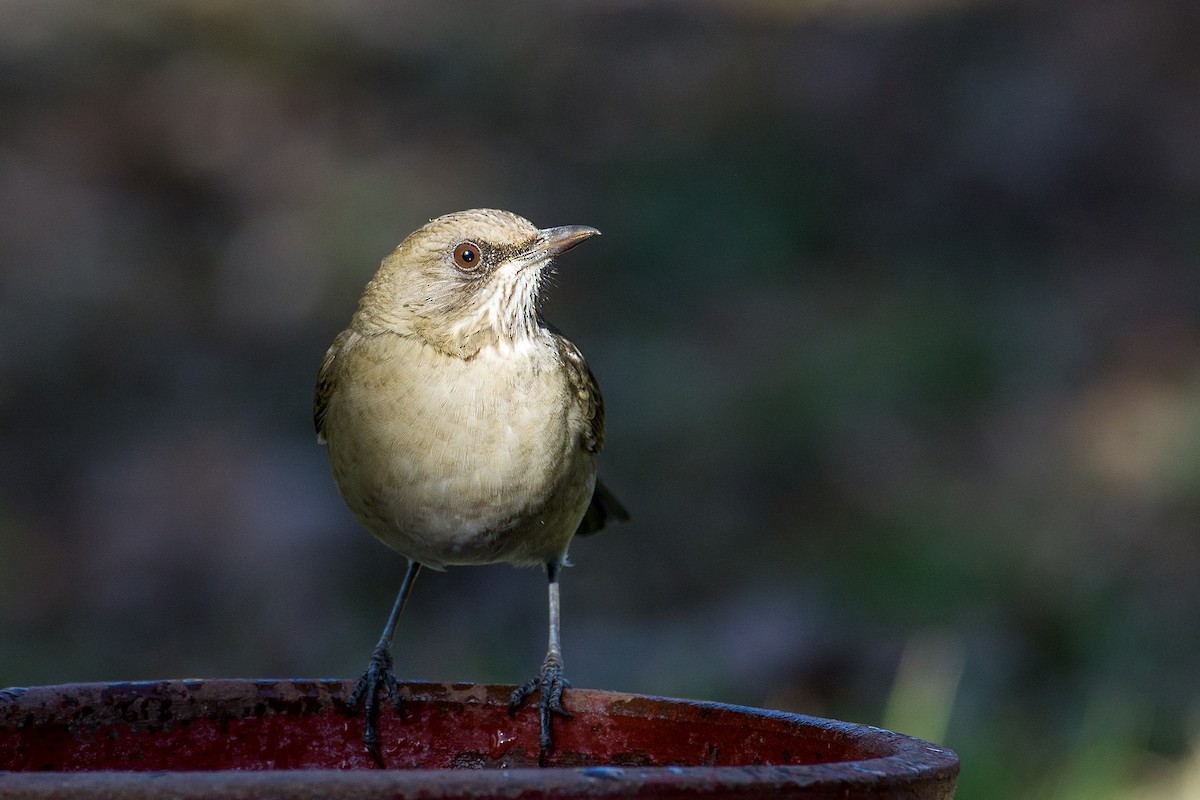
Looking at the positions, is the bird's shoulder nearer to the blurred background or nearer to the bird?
the bird

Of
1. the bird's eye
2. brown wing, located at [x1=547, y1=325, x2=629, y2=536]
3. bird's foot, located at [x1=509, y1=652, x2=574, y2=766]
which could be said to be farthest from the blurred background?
bird's foot, located at [x1=509, y1=652, x2=574, y2=766]

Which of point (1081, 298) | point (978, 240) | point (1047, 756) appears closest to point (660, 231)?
point (978, 240)

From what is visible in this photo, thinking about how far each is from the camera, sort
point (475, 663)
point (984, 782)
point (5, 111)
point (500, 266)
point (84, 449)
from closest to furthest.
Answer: point (500, 266), point (984, 782), point (475, 663), point (84, 449), point (5, 111)

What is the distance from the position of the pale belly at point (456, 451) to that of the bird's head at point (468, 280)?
0.25ft

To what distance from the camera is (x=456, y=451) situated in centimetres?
396

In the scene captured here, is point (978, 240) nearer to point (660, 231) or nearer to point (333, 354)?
point (660, 231)

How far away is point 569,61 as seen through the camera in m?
13.0

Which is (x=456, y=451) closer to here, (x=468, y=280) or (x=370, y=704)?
(x=468, y=280)

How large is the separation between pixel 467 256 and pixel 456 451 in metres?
0.67

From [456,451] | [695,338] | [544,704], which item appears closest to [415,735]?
[544,704]

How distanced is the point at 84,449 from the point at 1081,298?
6.49 m

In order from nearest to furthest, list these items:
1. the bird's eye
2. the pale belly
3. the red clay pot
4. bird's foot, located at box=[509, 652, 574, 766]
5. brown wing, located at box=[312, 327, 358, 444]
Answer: the red clay pot, bird's foot, located at box=[509, 652, 574, 766], the pale belly, the bird's eye, brown wing, located at box=[312, 327, 358, 444]

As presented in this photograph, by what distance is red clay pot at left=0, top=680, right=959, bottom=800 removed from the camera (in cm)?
261

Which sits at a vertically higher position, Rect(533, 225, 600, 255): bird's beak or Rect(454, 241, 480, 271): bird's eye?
Rect(533, 225, 600, 255): bird's beak
